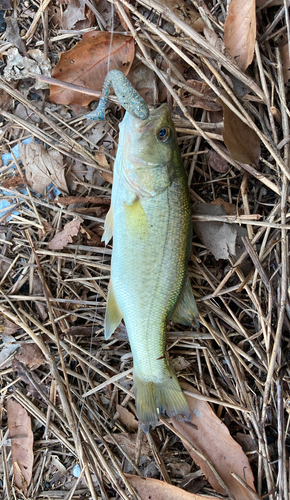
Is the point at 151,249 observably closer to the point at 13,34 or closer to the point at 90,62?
the point at 90,62

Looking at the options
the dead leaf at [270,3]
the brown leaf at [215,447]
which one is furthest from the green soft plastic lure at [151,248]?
the dead leaf at [270,3]

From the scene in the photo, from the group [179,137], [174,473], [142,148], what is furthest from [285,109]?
[174,473]

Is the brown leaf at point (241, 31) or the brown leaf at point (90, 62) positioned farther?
the brown leaf at point (90, 62)

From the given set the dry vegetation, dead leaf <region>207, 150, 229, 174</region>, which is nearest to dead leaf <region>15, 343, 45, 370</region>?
the dry vegetation

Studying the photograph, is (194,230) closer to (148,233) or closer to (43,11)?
(148,233)

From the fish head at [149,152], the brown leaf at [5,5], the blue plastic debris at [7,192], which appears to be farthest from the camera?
the blue plastic debris at [7,192]

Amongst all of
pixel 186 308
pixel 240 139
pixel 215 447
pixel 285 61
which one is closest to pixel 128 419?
pixel 215 447

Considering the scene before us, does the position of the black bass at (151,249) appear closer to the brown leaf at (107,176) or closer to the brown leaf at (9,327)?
the brown leaf at (107,176)
